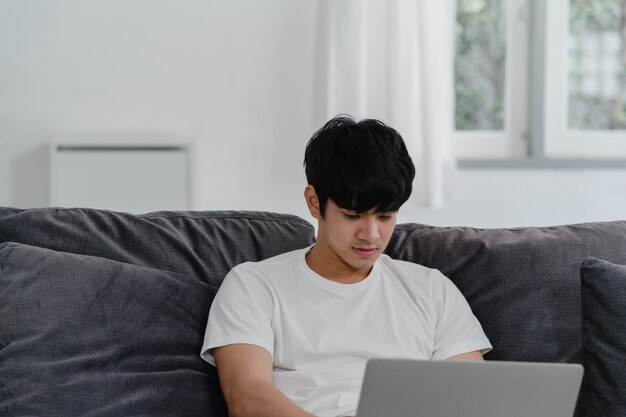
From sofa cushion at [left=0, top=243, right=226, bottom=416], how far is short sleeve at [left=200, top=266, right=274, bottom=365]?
68mm

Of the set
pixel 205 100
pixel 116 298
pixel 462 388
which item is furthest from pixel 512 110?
pixel 462 388

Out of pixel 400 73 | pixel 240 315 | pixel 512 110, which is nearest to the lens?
pixel 240 315

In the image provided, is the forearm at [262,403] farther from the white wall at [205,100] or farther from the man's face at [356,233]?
the white wall at [205,100]

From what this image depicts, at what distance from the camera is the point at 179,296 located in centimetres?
168

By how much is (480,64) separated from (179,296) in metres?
1.87

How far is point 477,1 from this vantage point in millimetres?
3184

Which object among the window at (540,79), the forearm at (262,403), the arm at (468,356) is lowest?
the forearm at (262,403)

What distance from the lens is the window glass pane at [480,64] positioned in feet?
10.5

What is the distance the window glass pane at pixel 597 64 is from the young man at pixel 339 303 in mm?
1674

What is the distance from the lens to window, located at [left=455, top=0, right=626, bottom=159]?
312 cm

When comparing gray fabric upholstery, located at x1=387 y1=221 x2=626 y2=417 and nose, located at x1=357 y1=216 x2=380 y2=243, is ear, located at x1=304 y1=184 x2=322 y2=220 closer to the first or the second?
nose, located at x1=357 y1=216 x2=380 y2=243

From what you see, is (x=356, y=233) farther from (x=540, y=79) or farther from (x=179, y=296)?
(x=540, y=79)

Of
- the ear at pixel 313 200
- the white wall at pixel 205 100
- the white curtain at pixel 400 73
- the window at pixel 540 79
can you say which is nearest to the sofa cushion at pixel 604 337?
the ear at pixel 313 200

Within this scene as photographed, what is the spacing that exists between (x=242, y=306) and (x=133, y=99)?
1.58 metres
